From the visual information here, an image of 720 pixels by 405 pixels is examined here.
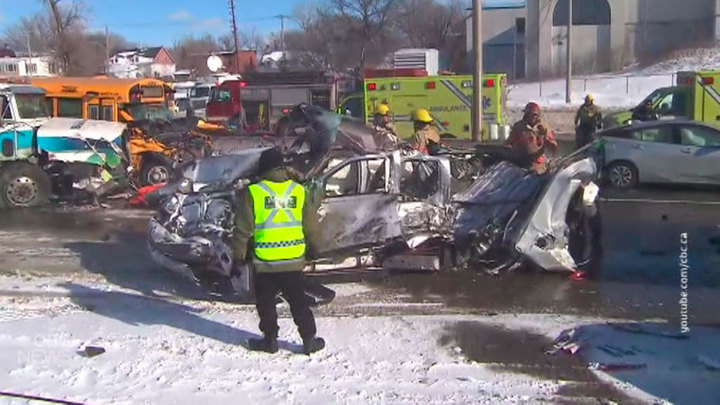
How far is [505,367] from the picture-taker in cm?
602

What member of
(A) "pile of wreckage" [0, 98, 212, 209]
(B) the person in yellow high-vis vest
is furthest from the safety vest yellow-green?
(A) "pile of wreckage" [0, 98, 212, 209]

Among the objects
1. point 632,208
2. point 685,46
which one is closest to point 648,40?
point 685,46

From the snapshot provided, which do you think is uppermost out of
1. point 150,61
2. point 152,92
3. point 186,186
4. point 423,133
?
point 150,61

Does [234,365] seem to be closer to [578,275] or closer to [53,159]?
[578,275]

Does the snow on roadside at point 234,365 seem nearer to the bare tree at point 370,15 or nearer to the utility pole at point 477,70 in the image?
the utility pole at point 477,70

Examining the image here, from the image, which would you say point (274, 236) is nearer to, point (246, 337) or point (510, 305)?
point (246, 337)

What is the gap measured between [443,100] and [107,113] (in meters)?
8.17

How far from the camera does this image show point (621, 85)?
45.6m

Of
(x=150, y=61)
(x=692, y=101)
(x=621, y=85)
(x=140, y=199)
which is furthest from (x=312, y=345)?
(x=150, y=61)

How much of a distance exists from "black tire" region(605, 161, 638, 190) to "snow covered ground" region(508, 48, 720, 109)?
22.4 metres

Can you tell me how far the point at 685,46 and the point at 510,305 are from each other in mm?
55077

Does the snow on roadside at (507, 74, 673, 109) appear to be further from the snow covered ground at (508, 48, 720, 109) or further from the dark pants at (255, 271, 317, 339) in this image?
the dark pants at (255, 271, 317, 339)

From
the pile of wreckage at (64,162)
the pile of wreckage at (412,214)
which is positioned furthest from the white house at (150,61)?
the pile of wreckage at (412,214)

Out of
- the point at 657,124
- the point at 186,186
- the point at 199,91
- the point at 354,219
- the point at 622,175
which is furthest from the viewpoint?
the point at 199,91
